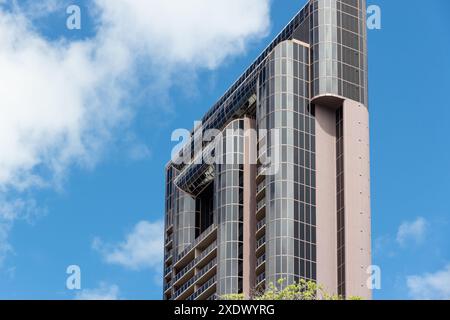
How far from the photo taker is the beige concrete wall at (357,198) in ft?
463

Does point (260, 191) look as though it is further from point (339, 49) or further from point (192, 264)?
point (192, 264)

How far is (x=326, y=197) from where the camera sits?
149 metres

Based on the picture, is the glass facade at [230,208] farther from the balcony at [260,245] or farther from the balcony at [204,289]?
the balcony at [204,289]

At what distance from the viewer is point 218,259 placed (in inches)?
6314

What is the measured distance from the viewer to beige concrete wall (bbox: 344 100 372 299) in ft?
463

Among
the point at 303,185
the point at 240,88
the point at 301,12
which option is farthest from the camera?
the point at 240,88

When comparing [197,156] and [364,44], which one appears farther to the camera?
[197,156]

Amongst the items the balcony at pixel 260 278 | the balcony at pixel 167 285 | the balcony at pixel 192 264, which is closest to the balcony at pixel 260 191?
the balcony at pixel 260 278

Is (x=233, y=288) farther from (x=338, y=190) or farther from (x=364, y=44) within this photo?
(x=364, y=44)

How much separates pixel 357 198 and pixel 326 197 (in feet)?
14.8
